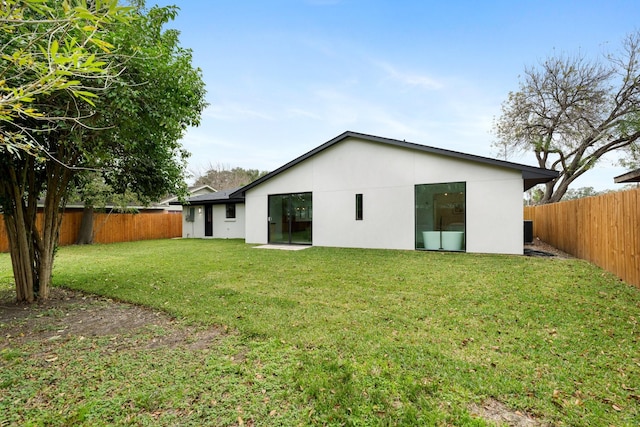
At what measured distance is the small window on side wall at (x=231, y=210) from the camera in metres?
16.4

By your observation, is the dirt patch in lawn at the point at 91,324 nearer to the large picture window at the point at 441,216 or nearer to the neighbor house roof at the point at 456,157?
the large picture window at the point at 441,216

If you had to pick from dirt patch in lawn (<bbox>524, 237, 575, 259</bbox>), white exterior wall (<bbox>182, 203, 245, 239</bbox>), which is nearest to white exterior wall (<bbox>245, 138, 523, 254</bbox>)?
dirt patch in lawn (<bbox>524, 237, 575, 259</bbox>)

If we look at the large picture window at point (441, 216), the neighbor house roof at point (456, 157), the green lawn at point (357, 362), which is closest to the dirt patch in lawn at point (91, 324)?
the green lawn at point (357, 362)

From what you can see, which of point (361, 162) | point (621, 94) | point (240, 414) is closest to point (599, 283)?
point (240, 414)

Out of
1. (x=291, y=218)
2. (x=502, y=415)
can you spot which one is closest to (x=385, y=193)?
(x=291, y=218)

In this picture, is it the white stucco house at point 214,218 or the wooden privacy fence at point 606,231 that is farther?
the white stucco house at point 214,218

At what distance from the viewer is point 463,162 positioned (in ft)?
30.5

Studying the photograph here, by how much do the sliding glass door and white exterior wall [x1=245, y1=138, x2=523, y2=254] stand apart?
11.0 inches

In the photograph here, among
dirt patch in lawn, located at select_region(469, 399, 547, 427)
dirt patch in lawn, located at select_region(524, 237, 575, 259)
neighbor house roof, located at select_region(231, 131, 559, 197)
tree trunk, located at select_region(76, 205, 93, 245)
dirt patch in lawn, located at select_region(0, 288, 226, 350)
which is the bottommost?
dirt patch in lawn, located at select_region(469, 399, 547, 427)

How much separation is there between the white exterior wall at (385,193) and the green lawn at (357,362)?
12.7 ft

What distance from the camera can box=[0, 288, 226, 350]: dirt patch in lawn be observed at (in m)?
3.17

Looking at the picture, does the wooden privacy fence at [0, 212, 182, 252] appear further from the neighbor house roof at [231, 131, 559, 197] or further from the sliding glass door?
the sliding glass door

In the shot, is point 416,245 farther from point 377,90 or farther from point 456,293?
point 377,90

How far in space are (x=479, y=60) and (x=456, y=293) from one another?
11.1 m
